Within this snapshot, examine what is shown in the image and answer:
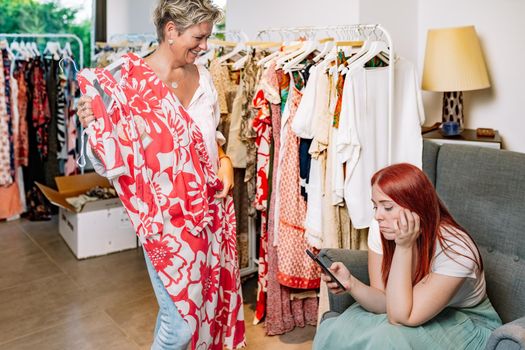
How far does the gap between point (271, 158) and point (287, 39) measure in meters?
0.99

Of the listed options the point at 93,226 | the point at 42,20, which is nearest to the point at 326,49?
the point at 93,226

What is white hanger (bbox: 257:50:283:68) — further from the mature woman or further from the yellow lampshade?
the yellow lampshade

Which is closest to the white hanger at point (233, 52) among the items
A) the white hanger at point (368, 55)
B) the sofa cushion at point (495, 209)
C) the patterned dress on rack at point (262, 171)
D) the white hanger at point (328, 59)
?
the patterned dress on rack at point (262, 171)

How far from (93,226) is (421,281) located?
2.45 metres

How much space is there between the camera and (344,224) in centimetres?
225

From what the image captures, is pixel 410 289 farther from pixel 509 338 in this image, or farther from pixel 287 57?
pixel 287 57

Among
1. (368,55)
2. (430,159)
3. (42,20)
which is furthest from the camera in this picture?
(42,20)

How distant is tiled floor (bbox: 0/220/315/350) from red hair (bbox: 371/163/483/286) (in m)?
1.09

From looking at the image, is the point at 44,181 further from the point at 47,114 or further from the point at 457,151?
the point at 457,151

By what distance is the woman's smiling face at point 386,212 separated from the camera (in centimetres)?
148

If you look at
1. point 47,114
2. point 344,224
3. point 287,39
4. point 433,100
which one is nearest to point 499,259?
point 344,224

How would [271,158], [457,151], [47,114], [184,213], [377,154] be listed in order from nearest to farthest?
[184,213], [457,151], [377,154], [271,158], [47,114]

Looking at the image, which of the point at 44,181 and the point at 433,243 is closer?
the point at 433,243

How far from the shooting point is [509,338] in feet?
4.05
